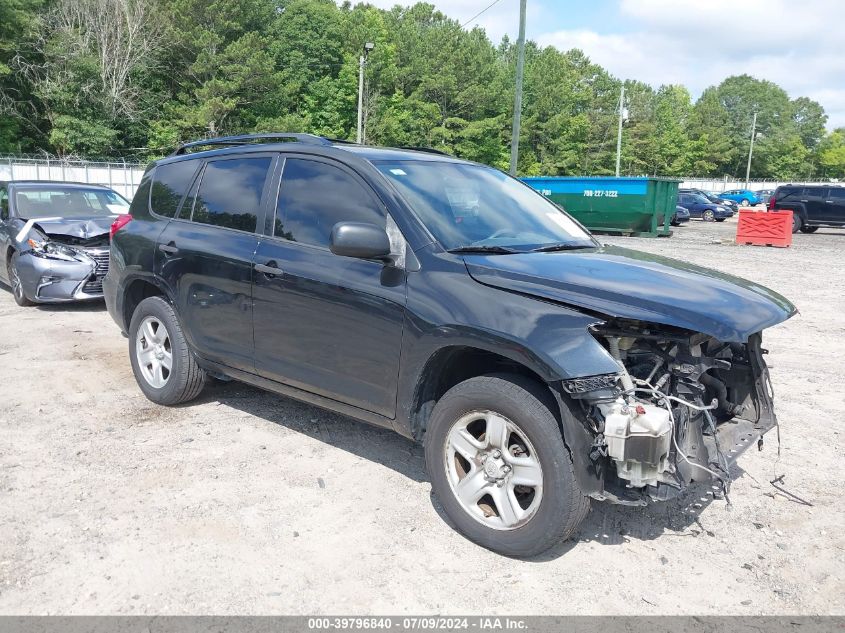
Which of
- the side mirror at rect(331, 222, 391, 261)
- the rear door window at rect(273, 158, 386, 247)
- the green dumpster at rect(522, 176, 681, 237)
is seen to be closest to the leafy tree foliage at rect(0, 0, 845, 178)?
the green dumpster at rect(522, 176, 681, 237)

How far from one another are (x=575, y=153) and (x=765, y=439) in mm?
68162

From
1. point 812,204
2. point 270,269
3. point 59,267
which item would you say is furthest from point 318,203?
point 812,204

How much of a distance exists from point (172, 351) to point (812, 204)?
96.6ft

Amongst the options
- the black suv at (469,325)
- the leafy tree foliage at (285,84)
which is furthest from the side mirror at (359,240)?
the leafy tree foliage at (285,84)

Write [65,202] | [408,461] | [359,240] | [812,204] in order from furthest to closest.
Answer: [812,204]
[65,202]
[408,461]
[359,240]

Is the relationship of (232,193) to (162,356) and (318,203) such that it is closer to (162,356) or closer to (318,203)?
(318,203)

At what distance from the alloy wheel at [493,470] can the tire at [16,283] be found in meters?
7.66

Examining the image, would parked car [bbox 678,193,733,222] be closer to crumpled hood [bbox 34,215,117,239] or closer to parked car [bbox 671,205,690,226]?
parked car [bbox 671,205,690,226]

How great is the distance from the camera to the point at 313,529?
11.6ft

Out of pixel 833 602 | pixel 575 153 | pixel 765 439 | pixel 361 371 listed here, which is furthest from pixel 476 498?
pixel 575 153

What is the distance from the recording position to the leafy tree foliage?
4434cm

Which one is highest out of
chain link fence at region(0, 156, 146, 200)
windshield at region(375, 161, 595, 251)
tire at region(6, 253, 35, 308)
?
chain link fence at region(0, 156, 146, 200)

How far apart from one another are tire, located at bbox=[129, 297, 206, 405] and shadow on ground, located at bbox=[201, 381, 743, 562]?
362mm

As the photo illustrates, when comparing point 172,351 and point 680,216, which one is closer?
point 172,351
